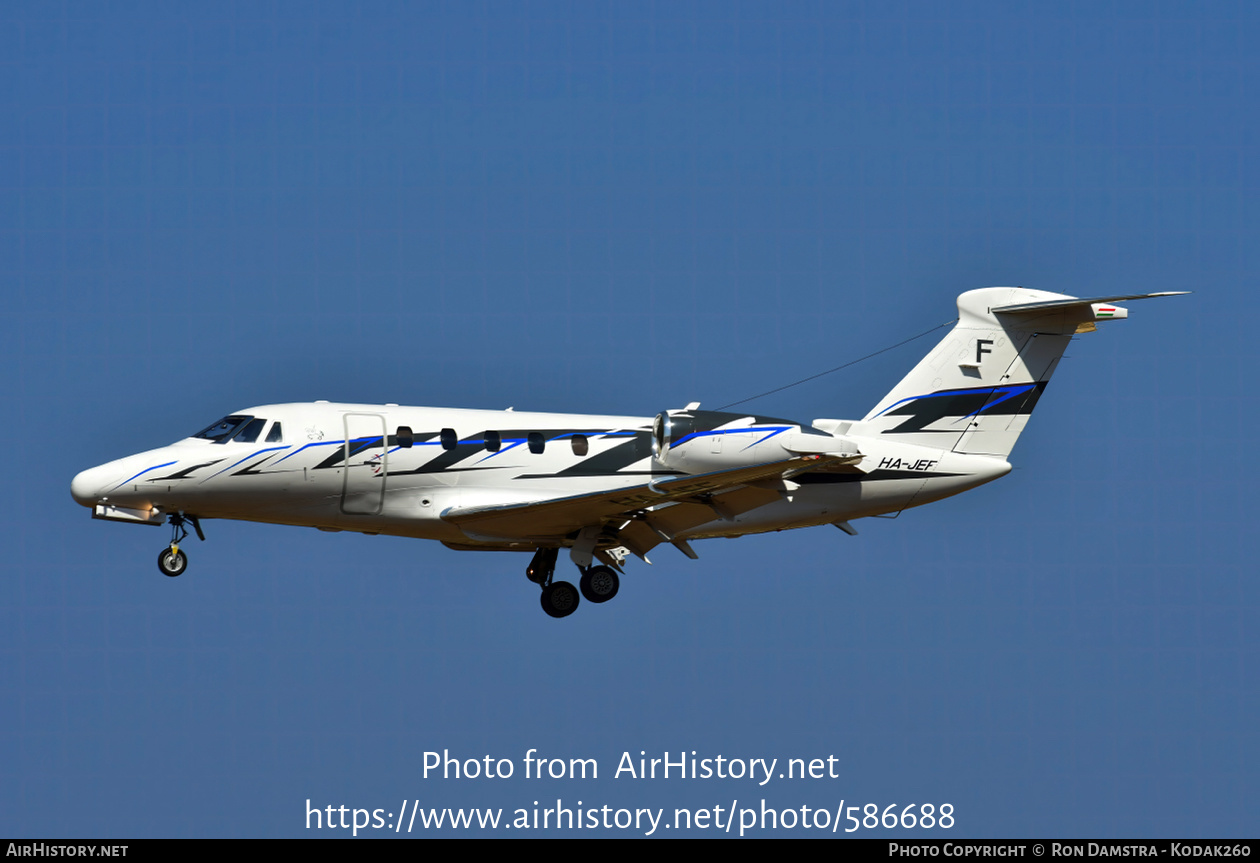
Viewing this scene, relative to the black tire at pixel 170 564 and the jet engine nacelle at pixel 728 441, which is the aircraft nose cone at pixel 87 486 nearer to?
the black tire at pixel 170 564

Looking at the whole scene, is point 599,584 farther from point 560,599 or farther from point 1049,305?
point 1049,305

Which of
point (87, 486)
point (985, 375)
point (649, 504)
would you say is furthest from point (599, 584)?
point (87, 486)

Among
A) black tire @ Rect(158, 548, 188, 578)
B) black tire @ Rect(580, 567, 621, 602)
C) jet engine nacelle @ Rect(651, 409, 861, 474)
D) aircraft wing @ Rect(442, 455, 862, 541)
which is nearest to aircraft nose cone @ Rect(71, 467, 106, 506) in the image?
black tire @ Rect(158, 548, 188, 578)

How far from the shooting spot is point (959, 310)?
24.4m

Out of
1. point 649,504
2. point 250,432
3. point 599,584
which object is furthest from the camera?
point 599,584

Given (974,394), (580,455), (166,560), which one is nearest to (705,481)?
(580,455)

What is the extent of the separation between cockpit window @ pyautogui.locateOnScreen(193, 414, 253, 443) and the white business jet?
25mm

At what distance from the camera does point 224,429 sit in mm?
21625

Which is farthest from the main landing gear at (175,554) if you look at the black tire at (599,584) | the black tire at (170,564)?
the black tire at (599,584)

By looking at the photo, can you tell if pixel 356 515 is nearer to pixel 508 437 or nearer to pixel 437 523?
pixel 437 523

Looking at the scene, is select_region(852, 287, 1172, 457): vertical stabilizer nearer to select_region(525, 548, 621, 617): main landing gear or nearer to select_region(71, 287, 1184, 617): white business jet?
select_region(71, 287, 1184, 617): white business jet

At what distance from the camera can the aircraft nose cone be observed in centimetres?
2092

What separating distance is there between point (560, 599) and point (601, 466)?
2319 mm

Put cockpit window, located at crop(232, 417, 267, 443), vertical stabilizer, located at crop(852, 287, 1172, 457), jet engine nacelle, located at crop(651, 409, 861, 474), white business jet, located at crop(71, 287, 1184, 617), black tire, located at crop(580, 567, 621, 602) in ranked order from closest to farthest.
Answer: jet engine nacelle, located at crop(651, 409, 861, 474) < white business jet, located at crop(71, 287, 1184, 617) < cockpit window, located at crop(232, 417, 267, 443) < black tire, located at crop(580, 567, 621, 602) < vertical stabilizer, located at crop(852, 287, 1172, 457)
